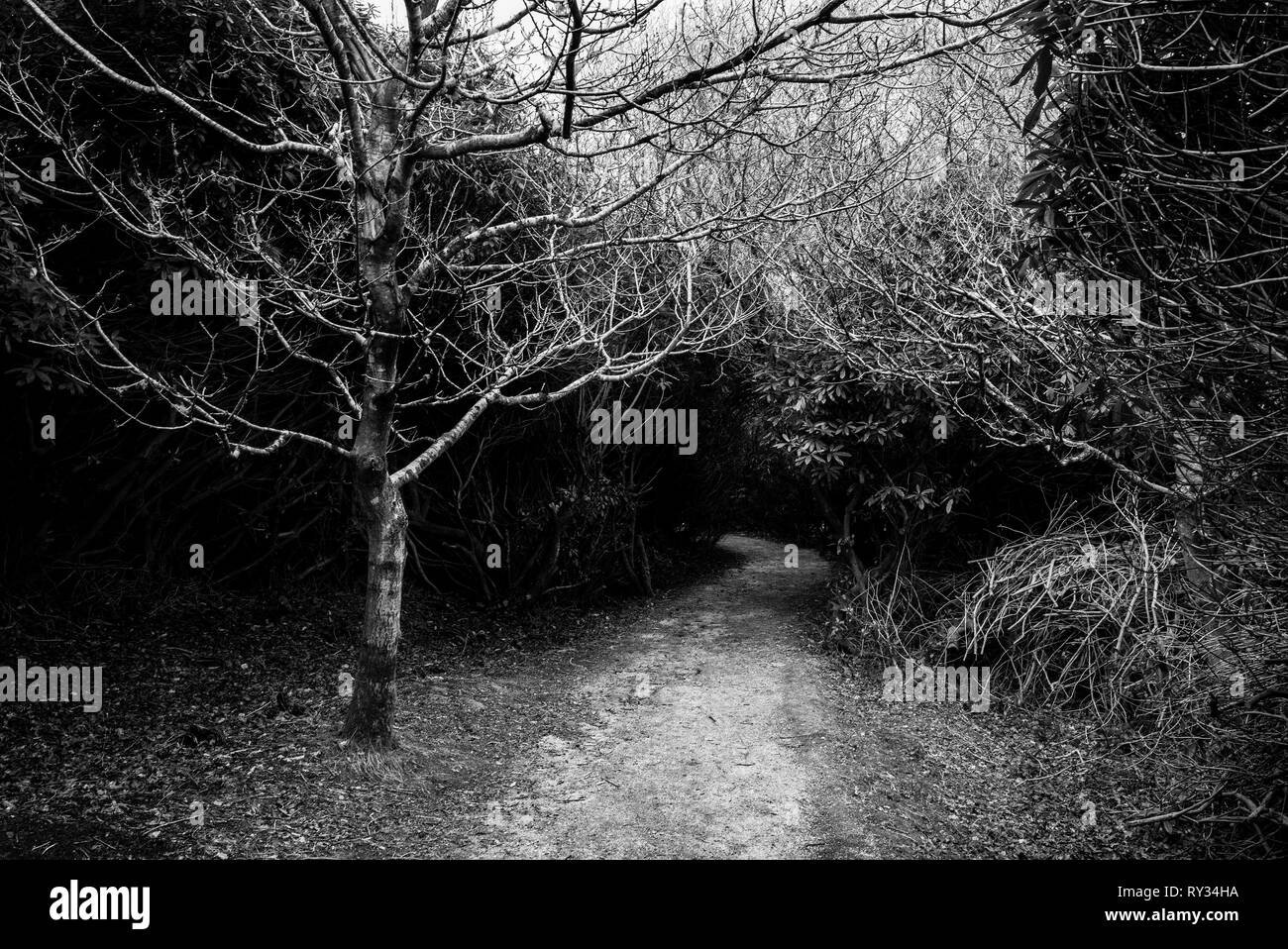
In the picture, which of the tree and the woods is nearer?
the woods

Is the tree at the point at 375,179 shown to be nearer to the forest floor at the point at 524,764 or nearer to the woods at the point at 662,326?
the woods at the point at 662,326

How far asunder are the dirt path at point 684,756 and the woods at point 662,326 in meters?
0.90

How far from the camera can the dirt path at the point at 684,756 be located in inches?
179

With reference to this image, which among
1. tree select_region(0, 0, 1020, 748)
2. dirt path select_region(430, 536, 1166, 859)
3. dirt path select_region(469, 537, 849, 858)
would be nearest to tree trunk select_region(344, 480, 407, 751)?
tree select_region(0, 0, 1020, 748)

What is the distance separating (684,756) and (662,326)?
535cm

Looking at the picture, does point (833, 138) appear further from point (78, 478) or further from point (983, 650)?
point (78, 478)

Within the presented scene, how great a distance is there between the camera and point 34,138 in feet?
17.5

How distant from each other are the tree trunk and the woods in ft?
0.08

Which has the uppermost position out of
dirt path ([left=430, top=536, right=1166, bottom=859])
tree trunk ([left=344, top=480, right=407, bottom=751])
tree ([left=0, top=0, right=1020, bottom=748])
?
tree ([left=0, top=0, right=1020, bottom=748])

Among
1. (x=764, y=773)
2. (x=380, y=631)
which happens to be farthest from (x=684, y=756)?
(x=380, y=631)

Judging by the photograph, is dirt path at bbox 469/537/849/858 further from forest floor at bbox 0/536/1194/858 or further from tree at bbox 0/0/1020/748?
tree at bbox 0/0/1020/748

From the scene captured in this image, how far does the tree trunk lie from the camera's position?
5.02 meters

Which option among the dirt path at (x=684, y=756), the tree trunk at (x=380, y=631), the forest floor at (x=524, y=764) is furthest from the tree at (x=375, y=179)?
the dirt path at (x=684, y=756)

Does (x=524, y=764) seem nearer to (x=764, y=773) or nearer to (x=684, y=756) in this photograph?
(x=684, y=756)
